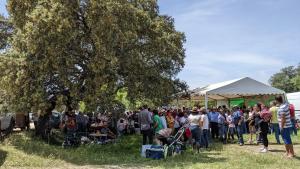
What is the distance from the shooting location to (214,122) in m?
20.1

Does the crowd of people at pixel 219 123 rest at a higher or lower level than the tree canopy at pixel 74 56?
lower

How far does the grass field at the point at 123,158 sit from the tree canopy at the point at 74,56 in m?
1.95

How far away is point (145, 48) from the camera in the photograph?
18.8 m

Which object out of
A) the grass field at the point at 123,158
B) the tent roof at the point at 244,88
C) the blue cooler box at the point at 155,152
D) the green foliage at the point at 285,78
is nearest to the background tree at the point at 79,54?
the grass field at the point at 123,158

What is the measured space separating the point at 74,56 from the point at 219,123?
768 cm

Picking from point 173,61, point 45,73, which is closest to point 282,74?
point 173,61

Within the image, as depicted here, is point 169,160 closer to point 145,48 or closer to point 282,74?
point 145,48

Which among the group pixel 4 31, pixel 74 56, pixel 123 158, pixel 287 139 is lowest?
pixel 123 158

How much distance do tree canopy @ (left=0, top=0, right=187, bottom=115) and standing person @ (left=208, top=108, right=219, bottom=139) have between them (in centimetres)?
299

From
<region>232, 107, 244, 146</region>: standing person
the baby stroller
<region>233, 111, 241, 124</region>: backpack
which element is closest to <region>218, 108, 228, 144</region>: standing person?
<region>232, 107, 244, 146</region>: standing person

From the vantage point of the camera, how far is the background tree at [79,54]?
15750 millimetres

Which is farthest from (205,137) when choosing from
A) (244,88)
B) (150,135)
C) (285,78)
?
(285,78)

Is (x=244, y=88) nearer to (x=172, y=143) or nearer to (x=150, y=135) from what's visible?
(x=150, y=135)

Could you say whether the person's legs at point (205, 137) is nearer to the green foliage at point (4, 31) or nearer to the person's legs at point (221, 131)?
the person's legs at point (221, 131)
